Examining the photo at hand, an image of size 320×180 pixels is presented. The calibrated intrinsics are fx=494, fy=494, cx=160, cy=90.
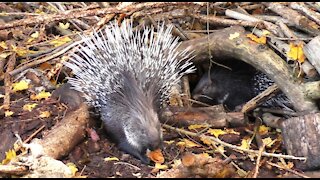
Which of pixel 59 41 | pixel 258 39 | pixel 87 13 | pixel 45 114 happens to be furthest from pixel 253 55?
pixel 59 41

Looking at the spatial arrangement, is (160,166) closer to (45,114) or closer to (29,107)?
(45,114)

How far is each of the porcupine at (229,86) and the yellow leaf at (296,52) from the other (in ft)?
2.65

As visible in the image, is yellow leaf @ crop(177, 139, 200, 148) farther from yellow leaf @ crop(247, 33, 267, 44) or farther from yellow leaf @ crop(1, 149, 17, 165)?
yellow leaf @ crop(1, 149, 17, 165)

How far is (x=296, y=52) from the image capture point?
11.0 ft

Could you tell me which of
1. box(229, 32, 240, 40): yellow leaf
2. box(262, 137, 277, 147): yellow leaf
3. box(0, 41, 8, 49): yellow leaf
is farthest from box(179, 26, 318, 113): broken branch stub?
box(0, 41, 8, 49): yellow leaf

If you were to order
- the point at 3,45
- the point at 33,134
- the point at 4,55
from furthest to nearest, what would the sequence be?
1. the point at 3,45
2. the point at 4,55
3. the point at 33,134

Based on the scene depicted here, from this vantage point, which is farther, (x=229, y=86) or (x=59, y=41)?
(x=229, y=86)

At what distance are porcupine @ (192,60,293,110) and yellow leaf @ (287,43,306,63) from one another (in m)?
0.81

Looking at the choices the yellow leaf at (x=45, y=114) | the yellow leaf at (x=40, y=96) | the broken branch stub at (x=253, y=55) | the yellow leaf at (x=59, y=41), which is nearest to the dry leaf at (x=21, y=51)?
the yellow leaf at (x=59, y=41)

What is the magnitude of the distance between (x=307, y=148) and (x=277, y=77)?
2.08 ft

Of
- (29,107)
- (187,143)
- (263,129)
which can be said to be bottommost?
(263,129)

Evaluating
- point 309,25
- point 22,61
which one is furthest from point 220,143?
point 22,61

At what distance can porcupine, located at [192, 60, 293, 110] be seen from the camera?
430cm

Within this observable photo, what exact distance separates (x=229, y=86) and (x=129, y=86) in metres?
1.58
